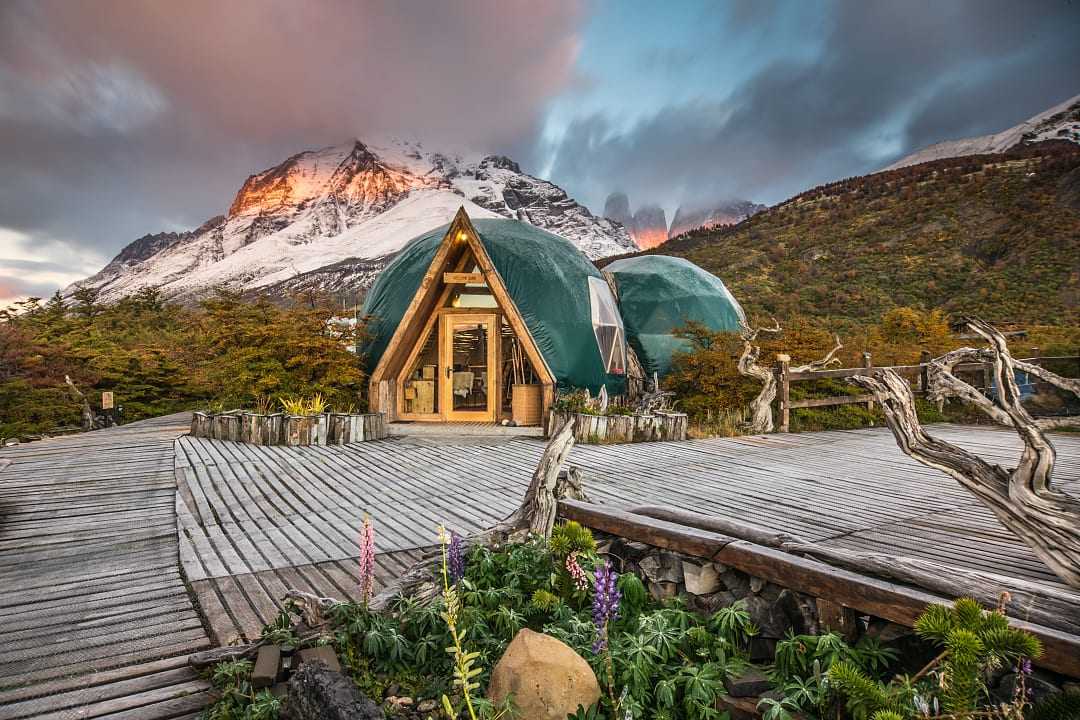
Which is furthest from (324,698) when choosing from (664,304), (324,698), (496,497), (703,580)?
(664,304)

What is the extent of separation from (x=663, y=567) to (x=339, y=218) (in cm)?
7907

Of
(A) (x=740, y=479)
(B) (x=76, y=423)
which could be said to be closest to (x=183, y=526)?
(A) (x=740, y=479)

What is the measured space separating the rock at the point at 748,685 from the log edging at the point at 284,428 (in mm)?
7733

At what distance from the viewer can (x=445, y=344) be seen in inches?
454

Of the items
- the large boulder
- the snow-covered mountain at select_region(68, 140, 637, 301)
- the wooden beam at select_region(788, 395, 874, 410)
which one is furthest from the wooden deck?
the snow-covered mountain at select_region(68, 140, 637, 301)

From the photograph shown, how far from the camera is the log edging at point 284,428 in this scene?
8.46 m

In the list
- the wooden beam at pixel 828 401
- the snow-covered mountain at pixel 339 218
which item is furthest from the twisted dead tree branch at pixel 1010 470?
the snow-covered mountain at pixel 339 218

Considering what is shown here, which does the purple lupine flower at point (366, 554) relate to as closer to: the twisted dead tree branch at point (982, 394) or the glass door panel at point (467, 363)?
the twisted dead tree branch at point (982, 394)

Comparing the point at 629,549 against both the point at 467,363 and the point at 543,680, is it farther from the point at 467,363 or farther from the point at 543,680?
the point at 467,363

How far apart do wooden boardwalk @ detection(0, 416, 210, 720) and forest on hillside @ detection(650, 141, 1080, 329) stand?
71.1ft

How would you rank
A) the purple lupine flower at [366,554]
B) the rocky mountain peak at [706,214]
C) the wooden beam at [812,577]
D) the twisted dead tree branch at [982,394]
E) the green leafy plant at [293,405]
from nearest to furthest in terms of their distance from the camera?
the wooden beam at [812,577] → the twisted dead tree branch at [982,394] → the purple lupine flower at [366,554] → the green leafy plant at [293,405] → the rocky mountain peak at [706,214]

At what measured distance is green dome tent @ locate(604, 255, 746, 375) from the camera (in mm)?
13617

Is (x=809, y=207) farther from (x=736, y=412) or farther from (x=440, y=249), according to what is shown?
(x=440, y=249)

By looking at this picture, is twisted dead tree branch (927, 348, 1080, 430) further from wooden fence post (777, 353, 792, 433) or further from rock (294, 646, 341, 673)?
wooden fence post (777, 353, 792, 433)
